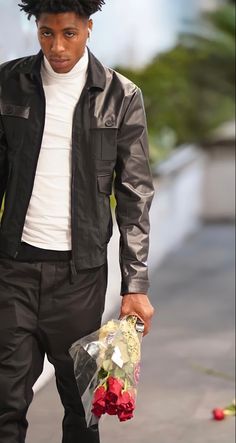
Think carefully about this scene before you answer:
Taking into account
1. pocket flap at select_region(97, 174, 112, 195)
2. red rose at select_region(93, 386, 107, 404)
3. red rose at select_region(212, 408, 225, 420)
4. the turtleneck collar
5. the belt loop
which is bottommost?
red rose at select_region(212, 408, 225, 420)

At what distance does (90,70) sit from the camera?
3.37m

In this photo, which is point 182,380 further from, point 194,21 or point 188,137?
point 194,21

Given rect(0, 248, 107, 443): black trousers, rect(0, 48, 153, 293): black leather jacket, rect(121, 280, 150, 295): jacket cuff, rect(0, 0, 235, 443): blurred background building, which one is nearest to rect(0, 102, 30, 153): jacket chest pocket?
rect(0, 48, 153, 293): black leather jacket

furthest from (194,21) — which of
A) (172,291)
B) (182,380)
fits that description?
(182,380)

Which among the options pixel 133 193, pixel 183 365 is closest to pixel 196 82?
pixel 183 365

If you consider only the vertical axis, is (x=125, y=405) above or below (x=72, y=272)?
below

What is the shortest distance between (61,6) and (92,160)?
47cm

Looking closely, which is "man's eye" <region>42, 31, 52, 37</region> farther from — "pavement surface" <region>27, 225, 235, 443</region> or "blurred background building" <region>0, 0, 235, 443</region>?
"blurred background building" <region>0, 0, 235, 443</region>

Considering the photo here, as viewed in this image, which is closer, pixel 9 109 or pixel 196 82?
pixel 9 109

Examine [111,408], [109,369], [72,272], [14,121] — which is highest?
[14,121]

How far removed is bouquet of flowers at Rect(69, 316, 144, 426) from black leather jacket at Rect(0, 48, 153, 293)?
6.9 inches

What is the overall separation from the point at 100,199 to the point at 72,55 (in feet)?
1.47

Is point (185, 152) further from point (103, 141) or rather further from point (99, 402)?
point (99, 402)

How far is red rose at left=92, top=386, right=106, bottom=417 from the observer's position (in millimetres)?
3225
